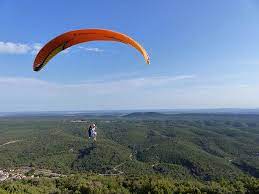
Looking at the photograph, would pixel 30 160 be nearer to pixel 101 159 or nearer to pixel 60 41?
pixel 101 159

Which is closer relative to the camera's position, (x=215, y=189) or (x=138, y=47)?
(x=138, y=47)

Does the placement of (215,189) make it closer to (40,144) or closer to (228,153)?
(228,153)

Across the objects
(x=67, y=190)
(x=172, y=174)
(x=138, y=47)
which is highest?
(x=138, y=47)

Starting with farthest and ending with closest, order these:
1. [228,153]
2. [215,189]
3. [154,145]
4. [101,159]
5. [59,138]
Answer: [59,138] < [154,145] < [228,153] < [101,159] < [215,189]

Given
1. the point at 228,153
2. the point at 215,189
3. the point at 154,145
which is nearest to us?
the point at 215,189

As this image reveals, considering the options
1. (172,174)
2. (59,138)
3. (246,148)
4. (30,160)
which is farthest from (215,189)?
(59,138)

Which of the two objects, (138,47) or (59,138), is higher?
(138,47)
